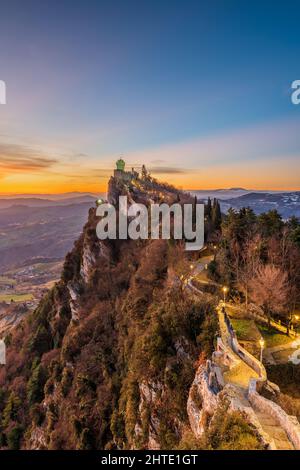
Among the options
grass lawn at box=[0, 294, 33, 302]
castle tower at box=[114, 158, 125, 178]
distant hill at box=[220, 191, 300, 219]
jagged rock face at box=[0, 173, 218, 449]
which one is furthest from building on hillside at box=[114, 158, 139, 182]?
grass lawn at box=[0, 294, 33, 302]

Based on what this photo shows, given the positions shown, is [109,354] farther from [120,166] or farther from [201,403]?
[120,166]

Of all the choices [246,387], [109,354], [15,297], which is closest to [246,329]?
[246,387]

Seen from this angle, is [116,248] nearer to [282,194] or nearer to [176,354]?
[176,354]

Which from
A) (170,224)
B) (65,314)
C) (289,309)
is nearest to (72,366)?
(65,314)

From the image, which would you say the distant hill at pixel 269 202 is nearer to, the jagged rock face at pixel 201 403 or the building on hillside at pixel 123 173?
the building on hillside at pixel 123 173

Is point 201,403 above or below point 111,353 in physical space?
above
